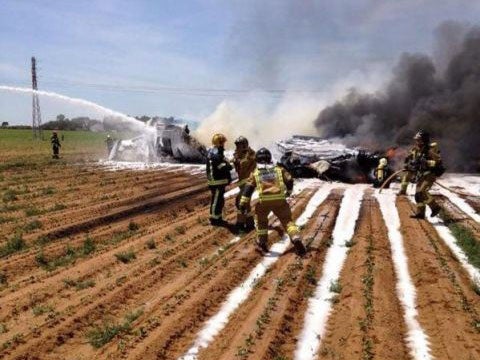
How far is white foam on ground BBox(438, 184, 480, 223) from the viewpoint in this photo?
1217cm

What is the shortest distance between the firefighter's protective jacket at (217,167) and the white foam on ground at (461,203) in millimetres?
5863

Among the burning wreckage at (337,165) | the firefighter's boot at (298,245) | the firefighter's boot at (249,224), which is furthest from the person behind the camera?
the burning wreckage at (337,165)

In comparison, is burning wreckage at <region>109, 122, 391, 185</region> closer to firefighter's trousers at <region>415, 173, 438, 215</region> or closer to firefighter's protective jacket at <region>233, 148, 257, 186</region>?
firefighter's trousers at <region>415, 173, 438, 215</region>

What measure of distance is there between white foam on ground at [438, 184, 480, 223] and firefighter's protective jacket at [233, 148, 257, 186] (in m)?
5.45

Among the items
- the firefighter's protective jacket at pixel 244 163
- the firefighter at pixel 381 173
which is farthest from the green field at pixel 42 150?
the firefighter's protective jacket at pixel 244 163

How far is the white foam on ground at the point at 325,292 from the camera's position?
501cm

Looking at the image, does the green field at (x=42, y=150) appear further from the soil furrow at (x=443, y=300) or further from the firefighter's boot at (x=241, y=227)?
the soil furrow at (x=443, y=300)

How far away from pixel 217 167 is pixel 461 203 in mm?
7655

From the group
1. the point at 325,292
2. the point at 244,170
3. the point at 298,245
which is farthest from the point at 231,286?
the point at 244,170

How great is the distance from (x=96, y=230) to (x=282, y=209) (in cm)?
424

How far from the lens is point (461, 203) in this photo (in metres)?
14.0

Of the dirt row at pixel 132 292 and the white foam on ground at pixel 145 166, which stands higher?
the white foam on ground at pixel 145 166

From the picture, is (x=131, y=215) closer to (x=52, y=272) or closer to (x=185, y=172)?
(x=52, y=272)

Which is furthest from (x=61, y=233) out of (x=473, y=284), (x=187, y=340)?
(x=473, y=284)
